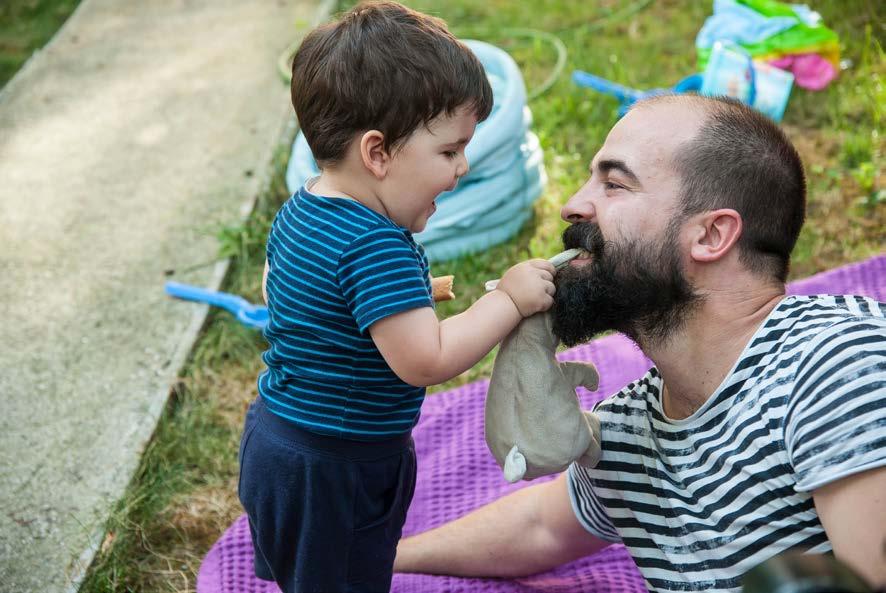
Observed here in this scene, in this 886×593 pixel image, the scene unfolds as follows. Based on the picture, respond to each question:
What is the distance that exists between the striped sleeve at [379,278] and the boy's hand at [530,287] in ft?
0.64

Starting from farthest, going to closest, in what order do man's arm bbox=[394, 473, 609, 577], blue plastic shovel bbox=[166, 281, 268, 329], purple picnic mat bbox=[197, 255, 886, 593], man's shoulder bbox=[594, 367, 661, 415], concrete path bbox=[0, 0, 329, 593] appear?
blue plastic shovel bbox=[166, 281, 268, 329]
concrete path bbox=[0, 0, 329, 593]
purple picnic mat bbox=[197, 255, 886, 593]
man's arm bbox=[394, 473, 609, 577]
man's shoulder bbox=[594, 367, 661, 415]

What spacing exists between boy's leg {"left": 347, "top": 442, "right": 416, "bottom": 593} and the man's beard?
1.68 ft

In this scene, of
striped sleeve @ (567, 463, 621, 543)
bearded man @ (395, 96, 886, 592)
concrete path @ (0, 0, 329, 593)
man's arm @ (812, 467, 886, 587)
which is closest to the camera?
man's arm @ (812, 467, 886, 587)

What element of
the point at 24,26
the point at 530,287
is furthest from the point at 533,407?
the point at 24,26

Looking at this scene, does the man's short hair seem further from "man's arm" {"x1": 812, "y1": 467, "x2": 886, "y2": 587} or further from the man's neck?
"man's arm" {"x1": 812, "y1": 467, "x2": 886, "y2": 587}

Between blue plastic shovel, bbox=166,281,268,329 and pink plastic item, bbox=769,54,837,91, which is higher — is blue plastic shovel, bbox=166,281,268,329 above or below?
above

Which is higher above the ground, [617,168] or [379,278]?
[379,278]

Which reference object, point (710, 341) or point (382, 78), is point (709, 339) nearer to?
point (710, 341)

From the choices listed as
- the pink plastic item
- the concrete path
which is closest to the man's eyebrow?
the concrete path

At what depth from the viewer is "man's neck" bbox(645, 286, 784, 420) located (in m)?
1.96

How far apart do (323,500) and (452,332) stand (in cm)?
49

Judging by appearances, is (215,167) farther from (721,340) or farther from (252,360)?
(721,340)

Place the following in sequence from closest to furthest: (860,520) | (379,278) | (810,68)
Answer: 1. (860,520)
2. (379,278)
3. (810,68)

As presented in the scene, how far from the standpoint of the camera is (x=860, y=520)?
5.28ft
